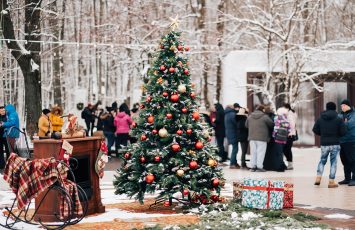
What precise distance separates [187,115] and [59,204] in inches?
109

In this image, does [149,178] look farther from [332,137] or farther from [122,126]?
[122,126]

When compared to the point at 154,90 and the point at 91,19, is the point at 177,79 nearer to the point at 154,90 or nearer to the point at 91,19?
the point at 154,90

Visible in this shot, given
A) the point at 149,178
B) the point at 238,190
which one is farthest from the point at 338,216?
the point at 149,178

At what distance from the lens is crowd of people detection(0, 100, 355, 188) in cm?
1602

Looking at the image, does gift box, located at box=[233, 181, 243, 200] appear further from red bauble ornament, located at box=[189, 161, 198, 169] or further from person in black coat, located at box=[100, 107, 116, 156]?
person in black coat, located at box=[100, 107, 116, 156]

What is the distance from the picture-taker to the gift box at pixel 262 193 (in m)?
11.9

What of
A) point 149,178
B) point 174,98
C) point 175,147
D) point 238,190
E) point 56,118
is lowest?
point 238,190

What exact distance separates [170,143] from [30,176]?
9.28 ft

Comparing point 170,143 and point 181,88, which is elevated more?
point 181,88

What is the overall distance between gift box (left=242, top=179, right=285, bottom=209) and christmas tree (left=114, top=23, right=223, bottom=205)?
549 mm

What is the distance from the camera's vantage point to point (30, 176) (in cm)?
1035

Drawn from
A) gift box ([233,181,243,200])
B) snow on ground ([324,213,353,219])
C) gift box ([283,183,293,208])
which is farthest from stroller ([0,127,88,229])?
snow on ground ([324,213,353,219])

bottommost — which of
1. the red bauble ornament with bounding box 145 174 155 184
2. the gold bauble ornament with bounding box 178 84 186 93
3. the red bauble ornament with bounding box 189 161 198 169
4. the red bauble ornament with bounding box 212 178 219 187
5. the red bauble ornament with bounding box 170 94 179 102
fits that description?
the red bauble ornament with bounding box 212 178 219 187

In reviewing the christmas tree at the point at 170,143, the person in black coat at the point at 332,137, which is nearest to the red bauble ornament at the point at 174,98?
the christmas tree at the point at 170,143
